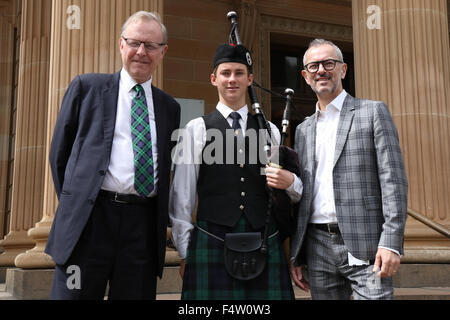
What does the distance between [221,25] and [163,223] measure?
25.1ft

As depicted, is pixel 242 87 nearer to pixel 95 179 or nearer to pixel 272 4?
pixel 95 179

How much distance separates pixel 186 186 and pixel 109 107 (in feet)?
1.93

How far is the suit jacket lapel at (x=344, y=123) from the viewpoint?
260cm

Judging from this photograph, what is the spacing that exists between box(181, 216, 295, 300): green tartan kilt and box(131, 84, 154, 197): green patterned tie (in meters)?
0.39

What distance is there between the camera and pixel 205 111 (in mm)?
9180

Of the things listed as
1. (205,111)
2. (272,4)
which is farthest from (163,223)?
(272,4)

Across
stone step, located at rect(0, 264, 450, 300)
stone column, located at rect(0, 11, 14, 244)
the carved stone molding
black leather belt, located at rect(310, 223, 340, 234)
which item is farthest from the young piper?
stone column, located at rect(0, 11, 14, 244)

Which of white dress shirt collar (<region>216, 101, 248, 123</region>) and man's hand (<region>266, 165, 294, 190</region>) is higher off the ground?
white dress shirt collar (<region>216, 101, 248, 123</region>)

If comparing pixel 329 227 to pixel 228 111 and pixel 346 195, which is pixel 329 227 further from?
pixel 228 111

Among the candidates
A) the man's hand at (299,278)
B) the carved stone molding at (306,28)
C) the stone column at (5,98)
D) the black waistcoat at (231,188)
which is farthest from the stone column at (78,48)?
the carved stone molding at (306,28)

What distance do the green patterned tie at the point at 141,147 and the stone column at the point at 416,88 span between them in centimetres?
417

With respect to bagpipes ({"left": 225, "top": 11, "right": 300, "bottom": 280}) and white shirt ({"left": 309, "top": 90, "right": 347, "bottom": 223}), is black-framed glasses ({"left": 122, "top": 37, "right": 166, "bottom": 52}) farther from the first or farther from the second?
white shirt ({"left": 309, "top": 90, "right": 347, "bottom": 223})

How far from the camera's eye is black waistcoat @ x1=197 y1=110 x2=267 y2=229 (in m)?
2.64

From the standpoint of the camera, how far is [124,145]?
2.56 metres
